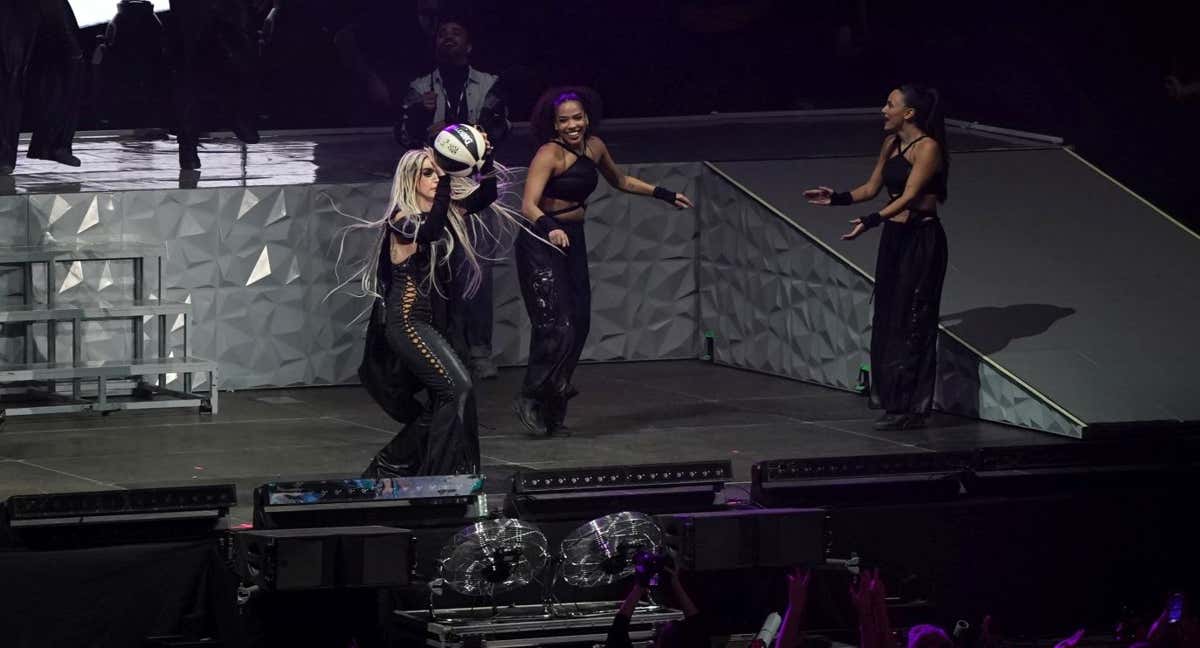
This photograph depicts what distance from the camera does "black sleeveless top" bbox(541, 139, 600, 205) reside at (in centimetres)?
1040

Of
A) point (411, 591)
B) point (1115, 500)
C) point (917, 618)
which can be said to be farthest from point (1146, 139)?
point (411, 591)

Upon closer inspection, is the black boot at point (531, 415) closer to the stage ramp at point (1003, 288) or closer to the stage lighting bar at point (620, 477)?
the stage ramp at point (1003, 288)

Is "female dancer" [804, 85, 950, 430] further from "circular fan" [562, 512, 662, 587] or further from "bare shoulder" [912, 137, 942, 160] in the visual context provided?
"circular fan" [562, 512, 662, 587]

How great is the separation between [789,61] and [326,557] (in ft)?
33.7

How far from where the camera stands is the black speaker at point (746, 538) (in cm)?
747

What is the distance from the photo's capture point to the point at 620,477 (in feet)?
26.2

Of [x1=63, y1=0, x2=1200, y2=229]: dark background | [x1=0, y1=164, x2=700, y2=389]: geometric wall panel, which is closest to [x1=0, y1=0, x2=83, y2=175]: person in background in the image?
[x1=63, y1=0, x2=1200, y2=229]: dark background

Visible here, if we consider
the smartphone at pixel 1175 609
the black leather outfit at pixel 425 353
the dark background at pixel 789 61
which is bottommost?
the smartphone at pixel 1175 609

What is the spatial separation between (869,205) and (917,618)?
17.6ft

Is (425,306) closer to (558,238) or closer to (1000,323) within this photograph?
(558,238)

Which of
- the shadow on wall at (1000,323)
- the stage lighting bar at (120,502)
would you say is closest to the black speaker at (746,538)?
the stage lighting bar at (120,502)

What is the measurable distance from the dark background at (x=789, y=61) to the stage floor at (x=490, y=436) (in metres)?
3.08

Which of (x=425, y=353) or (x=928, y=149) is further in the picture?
(x=928, y=149)

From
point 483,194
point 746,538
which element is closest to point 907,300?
point 483,194
